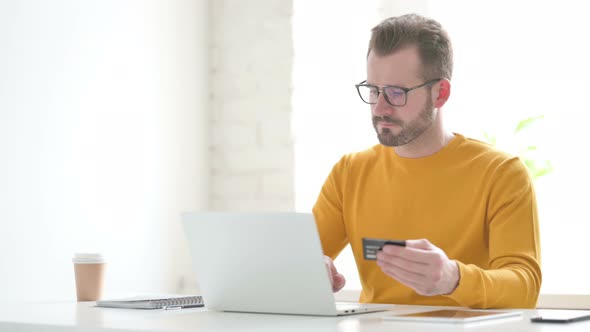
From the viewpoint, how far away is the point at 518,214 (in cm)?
215

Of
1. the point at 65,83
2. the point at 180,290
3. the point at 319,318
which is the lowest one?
the point at 180,290

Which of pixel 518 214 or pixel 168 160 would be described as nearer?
pixel 518 214

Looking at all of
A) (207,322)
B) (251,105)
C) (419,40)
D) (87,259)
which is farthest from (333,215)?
(251,105)

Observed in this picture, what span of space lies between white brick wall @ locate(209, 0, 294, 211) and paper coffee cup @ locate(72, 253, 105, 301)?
114cm

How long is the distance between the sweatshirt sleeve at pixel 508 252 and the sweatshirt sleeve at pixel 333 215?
1.38 feet

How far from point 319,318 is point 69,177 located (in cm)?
142

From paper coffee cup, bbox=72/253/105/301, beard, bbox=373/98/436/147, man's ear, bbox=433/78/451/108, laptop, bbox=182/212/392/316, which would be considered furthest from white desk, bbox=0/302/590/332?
man's ear, bbox=433/78/451/108

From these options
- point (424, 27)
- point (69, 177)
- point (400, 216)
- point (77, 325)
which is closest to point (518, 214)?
Result: point (400, 216)

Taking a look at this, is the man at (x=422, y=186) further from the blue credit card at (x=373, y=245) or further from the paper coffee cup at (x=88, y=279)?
the paper coffee cup at (x=88, y=279)

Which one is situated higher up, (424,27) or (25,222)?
(424,27)

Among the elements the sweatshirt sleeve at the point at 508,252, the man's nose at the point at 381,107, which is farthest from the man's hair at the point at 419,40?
the sweatshirt sleeve at the point at 508,252

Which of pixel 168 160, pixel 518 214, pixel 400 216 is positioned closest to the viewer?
pixel 518 214

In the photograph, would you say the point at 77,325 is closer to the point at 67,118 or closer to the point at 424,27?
the point at 424,27

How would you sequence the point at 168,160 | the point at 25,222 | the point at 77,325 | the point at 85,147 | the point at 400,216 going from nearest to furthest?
1. the point at 77,325
2. the point at 400,216
3. the point at 25,222
4. the point at 85,147
5. the point at 168,160
